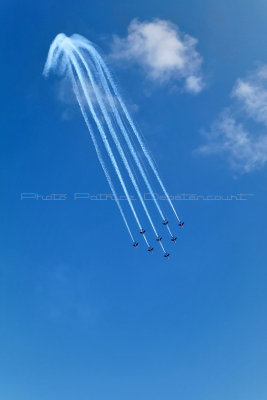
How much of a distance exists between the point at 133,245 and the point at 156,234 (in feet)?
11.8

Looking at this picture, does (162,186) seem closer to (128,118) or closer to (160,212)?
(160,212)

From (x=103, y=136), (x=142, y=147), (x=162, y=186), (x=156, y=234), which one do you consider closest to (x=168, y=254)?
(x=156, y=234)

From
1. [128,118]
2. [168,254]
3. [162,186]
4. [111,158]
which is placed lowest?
[168,254]

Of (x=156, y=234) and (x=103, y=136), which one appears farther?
(x=156, y=234)

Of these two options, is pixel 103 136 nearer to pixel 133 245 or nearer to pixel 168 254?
pixel 133 245

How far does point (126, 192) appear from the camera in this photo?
119 feet

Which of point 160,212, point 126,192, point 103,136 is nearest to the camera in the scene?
point 103,136

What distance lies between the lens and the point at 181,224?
4516 centimetres

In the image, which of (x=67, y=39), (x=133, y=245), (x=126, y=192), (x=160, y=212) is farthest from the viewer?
(x=133, y=245)

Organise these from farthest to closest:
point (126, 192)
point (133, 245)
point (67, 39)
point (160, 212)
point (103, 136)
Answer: point (133, 245)
point (160, 212)
point (126, 192)
point (103, 136)
point (67, 39)

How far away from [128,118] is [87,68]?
6.57 meters

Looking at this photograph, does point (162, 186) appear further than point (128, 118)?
Yes

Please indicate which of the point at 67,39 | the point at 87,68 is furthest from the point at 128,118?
the point at 67,39

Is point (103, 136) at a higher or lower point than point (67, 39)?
lower
